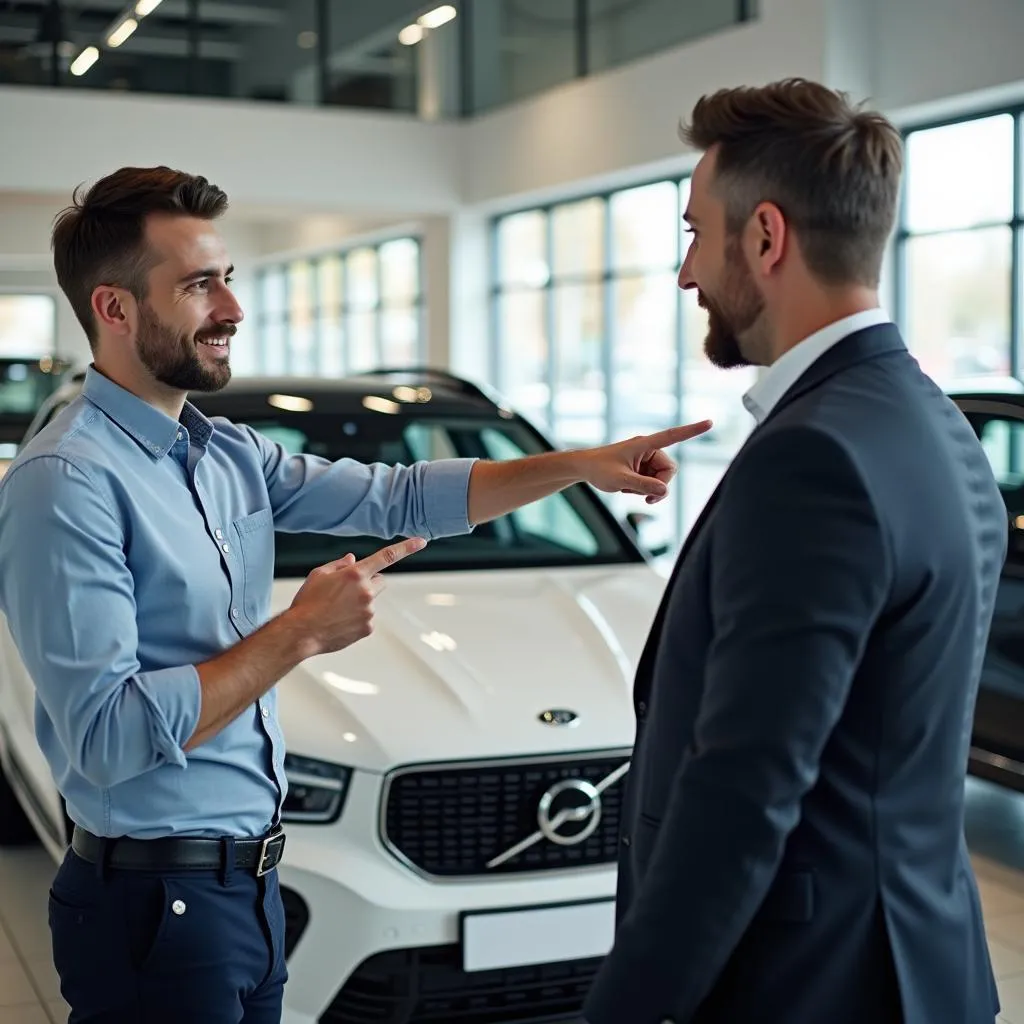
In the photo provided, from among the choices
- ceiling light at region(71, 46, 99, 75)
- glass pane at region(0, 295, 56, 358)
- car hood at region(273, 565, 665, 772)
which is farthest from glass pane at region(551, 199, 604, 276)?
car hood at region(273, 565, 665, 772)

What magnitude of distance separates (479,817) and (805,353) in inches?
70.6

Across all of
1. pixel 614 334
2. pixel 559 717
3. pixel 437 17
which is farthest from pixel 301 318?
pixel 559 717

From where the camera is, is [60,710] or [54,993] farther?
[54,993]

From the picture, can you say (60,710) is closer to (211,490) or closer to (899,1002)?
(211,490)

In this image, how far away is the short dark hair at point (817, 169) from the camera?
1.51 m

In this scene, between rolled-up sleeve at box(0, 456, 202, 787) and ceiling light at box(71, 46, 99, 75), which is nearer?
rolled-up sleeve at box(0, 456, 202, 787)

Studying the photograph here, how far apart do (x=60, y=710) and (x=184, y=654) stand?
0.20m

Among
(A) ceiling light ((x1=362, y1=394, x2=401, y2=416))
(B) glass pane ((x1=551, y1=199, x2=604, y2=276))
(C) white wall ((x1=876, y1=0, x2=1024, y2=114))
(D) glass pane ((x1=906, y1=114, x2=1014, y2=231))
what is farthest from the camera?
(B) glass pane ((x1=551, y1=199, x2=604, y2=276))

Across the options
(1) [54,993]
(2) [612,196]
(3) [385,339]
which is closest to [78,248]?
(1) [54,993]

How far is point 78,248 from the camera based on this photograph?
1.95 m

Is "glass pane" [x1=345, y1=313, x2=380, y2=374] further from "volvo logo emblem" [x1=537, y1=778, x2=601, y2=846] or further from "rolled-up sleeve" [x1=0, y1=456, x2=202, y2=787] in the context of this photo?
"rolled-up sleeve" [x1=0, y1=456, x2=202, y2=787]

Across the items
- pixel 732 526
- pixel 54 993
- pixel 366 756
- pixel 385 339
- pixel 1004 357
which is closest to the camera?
pixel 732 526

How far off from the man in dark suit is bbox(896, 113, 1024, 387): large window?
27.2 ft

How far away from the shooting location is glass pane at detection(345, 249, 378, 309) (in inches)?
762
